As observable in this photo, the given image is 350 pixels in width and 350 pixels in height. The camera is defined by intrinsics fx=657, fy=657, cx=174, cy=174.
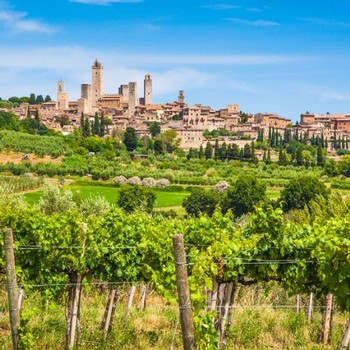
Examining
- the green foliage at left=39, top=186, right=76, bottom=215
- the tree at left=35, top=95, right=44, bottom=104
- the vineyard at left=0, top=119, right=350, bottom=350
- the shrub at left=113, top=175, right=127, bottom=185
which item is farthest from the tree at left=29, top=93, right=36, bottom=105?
the vineyard at left=0, top=119, right=350, bottom=350

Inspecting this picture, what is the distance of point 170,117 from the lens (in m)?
107

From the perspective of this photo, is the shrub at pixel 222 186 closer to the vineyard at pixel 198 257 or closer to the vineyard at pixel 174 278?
the vineyard at pixel 174 278

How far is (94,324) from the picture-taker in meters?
7.77

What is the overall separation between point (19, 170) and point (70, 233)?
131 feet

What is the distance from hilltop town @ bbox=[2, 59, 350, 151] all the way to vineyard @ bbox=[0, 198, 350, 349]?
79526mm

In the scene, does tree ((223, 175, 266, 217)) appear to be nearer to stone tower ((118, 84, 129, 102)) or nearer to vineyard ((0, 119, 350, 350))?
vineyard ((0, 119, 350, 350))

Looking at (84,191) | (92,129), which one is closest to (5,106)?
(92,129)

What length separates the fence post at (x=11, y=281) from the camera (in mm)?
5180

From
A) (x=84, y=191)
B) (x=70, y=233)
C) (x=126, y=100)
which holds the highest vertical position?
(x=126, y=100)

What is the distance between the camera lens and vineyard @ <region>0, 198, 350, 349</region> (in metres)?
5.65

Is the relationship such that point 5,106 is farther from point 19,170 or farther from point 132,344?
point 132,344

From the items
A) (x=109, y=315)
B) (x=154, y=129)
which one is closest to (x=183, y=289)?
(x=109, y=315)

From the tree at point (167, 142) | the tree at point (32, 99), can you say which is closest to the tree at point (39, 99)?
the tree at point (32, 99)

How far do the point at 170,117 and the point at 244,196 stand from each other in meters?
67.7
